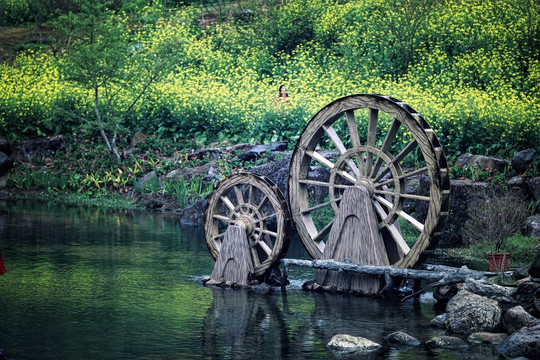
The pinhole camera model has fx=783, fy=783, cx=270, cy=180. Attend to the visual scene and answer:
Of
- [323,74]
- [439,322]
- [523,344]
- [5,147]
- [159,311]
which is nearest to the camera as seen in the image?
[523,344]

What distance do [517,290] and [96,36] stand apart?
17.9 meters

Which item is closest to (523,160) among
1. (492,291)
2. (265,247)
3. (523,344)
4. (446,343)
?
(265,247)

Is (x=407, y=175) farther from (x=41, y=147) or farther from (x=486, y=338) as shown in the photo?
(x=41, y=147)

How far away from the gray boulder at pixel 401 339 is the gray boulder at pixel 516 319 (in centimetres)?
111

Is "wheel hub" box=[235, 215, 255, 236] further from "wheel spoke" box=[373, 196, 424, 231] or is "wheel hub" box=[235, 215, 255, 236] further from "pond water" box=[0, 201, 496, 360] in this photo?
"wheel spoke" box=[373, 196, 424, 231]

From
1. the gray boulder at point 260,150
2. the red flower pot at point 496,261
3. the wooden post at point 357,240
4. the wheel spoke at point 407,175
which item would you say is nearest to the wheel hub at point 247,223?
the wooden post at point 357,240

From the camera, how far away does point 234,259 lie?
12086mm

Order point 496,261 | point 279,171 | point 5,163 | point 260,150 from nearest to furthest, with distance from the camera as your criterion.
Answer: point 496,261 → point 279,171 → point 260,150 → point 5,163

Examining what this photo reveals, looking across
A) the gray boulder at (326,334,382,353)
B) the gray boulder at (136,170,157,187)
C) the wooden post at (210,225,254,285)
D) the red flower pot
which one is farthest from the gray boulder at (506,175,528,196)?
the gray boulder at (136,170,157,187)

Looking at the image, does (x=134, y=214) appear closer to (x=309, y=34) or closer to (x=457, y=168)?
(x=457, y=168)

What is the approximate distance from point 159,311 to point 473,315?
410 cm

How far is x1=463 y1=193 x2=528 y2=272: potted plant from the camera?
13648 mm

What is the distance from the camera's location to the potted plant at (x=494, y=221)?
13.6 metres

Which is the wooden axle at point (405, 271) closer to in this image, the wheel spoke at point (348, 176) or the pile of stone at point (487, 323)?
the pile of stone at point (487, 323)
